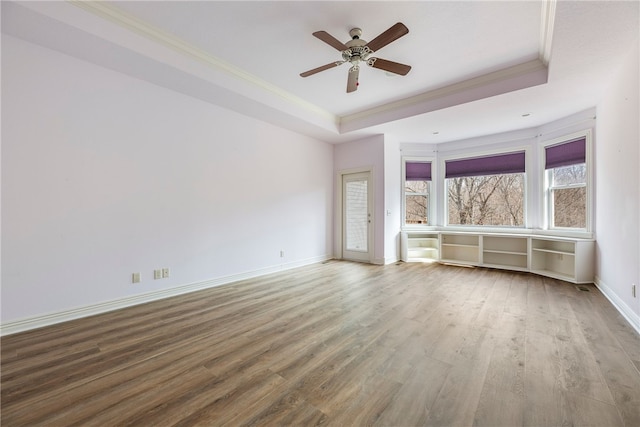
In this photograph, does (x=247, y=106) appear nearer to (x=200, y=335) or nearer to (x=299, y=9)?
(x=299, y=9)

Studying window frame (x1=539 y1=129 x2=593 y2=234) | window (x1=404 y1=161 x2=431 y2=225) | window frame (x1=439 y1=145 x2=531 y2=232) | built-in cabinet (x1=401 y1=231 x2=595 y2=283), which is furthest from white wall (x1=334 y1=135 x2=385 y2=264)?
window frame (x1=539 y1=129 x2=593 y2=234)

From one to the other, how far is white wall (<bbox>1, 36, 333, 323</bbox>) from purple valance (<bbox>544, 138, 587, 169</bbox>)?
5.16 metres

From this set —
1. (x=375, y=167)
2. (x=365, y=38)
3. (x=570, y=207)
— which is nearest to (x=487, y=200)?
(x=570, y=207)

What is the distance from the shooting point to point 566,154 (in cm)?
458

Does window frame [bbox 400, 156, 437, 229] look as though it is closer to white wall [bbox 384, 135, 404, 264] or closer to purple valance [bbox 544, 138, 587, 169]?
white wall [bbox 384, 135, 404, 264]

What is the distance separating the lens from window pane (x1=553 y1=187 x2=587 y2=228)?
173 inches

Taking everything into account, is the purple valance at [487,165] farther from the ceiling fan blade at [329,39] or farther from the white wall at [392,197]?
the ceiling fan blade at [329,39]

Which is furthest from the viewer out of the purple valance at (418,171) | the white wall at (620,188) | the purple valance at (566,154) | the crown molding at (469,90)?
the purple valance at (418,171)

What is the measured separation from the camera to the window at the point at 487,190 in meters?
5.39

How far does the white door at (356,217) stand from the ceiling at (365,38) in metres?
1.81

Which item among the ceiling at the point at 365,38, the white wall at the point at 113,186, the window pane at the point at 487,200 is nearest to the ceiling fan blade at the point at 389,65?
the ceiling at the point at 365,38

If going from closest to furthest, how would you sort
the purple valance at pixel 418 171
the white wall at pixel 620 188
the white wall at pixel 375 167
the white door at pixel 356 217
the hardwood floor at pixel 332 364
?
the hardwood floor at pixel 332 364 < the white wall at pixel 620 188 < the white wall at pixel 375 167 < the white door at pixel 356 217 < the purple valance at pixel 418 171

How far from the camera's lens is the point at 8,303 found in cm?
249

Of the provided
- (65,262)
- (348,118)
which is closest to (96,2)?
(65,262)
